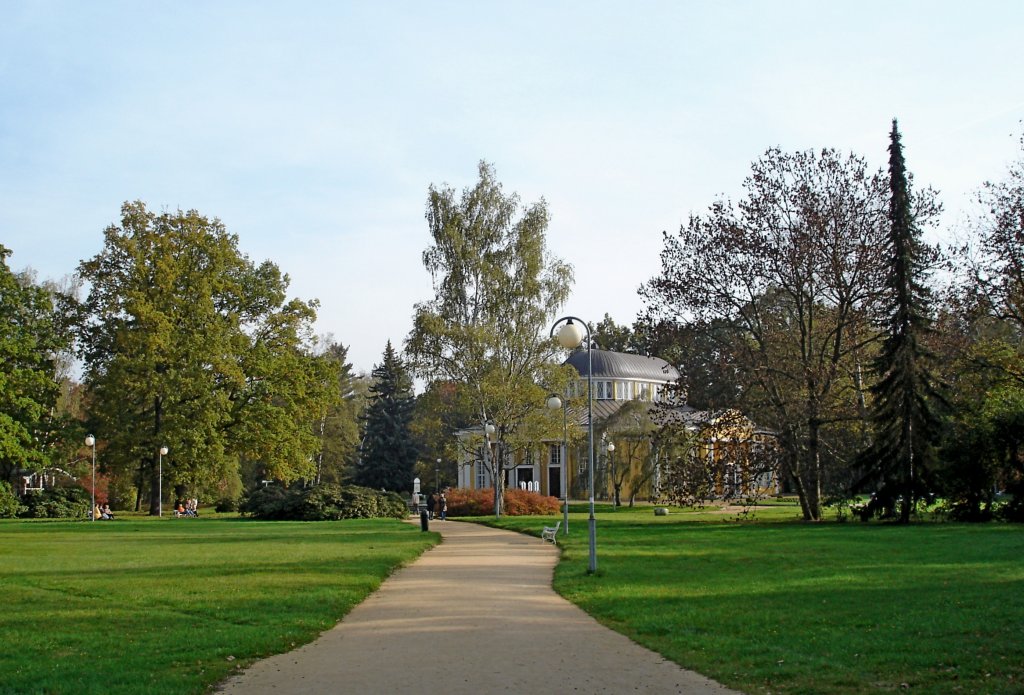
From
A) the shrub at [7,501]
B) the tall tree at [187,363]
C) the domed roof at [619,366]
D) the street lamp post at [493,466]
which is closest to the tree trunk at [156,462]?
the tall tree at [187,363]

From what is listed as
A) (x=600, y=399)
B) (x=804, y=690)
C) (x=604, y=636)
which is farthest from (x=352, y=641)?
(x=600, y=399)

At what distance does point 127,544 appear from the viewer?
27.8 m

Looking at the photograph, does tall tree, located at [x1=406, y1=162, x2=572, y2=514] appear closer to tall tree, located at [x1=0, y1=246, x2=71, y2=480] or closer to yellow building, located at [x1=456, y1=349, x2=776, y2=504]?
yellow building, located at [x1=456, y1=349, x2=776, y2=504]

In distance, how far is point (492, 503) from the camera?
4928 cm

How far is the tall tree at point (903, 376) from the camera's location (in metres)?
34.0

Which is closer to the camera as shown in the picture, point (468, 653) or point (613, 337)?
point (468, 653)

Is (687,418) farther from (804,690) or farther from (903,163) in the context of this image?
(804,690)

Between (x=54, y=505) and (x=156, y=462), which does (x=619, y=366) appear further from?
(x=54, y=505)

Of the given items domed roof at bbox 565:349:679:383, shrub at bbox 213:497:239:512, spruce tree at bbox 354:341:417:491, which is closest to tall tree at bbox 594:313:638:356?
domed roof at bbox 565:349:679:383

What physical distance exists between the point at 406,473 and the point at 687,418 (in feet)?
120

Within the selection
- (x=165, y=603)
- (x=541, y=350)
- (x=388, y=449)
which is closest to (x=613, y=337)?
(x=388, y=449)

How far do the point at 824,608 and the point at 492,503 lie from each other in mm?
37060

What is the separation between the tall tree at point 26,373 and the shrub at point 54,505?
94.5 inches

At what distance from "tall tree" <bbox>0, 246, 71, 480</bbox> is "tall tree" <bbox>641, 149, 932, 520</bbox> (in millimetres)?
27966
